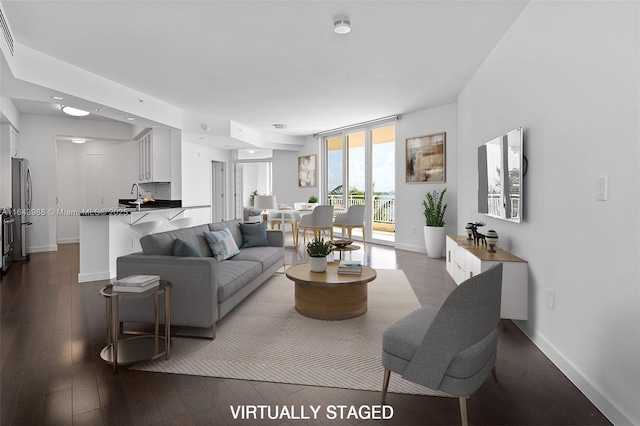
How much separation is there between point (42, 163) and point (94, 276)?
4.25 m

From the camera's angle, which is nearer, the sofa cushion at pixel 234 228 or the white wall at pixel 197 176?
the sofa cushion at pixel 234 228

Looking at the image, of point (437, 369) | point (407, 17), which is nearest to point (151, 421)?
point (437, 369)

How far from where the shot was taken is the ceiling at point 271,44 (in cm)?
310

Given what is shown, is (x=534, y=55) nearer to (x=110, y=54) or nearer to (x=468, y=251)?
(x=468, y=251)

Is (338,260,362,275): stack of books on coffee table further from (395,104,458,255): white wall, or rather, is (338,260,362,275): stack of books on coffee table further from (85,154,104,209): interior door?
(85,154,104,209): interior door

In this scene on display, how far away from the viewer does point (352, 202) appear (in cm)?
897

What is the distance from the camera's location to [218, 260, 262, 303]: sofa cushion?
116 inches

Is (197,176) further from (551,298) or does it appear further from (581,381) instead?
(581,381)

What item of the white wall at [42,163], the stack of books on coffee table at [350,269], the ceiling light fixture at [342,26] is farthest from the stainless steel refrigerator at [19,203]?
the ceiling light fixture at [342,26]

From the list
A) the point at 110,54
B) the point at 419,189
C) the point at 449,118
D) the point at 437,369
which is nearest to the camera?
the point at 437,369

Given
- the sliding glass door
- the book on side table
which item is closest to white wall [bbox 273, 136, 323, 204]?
the sliding glass door

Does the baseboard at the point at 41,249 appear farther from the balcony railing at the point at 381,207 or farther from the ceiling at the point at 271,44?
the balcony railing at the point at 381,207

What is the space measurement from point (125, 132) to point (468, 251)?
8000 mm

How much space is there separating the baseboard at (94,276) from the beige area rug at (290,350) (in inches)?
91.5
